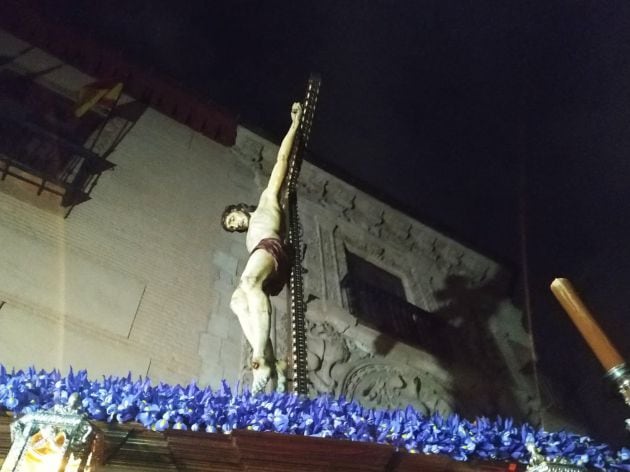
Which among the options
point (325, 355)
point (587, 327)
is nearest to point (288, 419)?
point (587, 327)

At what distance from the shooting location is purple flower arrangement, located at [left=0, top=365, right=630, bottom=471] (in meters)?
2.04

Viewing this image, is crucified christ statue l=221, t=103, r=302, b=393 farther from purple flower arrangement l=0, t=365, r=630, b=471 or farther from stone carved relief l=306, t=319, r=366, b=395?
stone carved relief l=306, t=319, r=366, b=395

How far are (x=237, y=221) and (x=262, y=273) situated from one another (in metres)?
0.76

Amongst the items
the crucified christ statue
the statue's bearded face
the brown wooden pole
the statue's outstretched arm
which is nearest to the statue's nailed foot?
the crucified christ statue

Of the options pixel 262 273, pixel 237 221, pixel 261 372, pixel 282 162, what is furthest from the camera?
pixel 282 162

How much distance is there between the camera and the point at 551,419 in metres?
7.29

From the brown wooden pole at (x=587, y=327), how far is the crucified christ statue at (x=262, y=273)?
1.57 m

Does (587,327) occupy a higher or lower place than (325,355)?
lower

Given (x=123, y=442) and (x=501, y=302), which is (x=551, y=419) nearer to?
(x=501, y=302)

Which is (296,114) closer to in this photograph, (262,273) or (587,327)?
(262,273)

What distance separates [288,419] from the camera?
2.15 metres

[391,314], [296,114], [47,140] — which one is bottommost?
[296,114]

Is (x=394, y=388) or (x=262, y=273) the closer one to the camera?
(x=262, y=273)

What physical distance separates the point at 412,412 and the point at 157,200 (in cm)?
455
